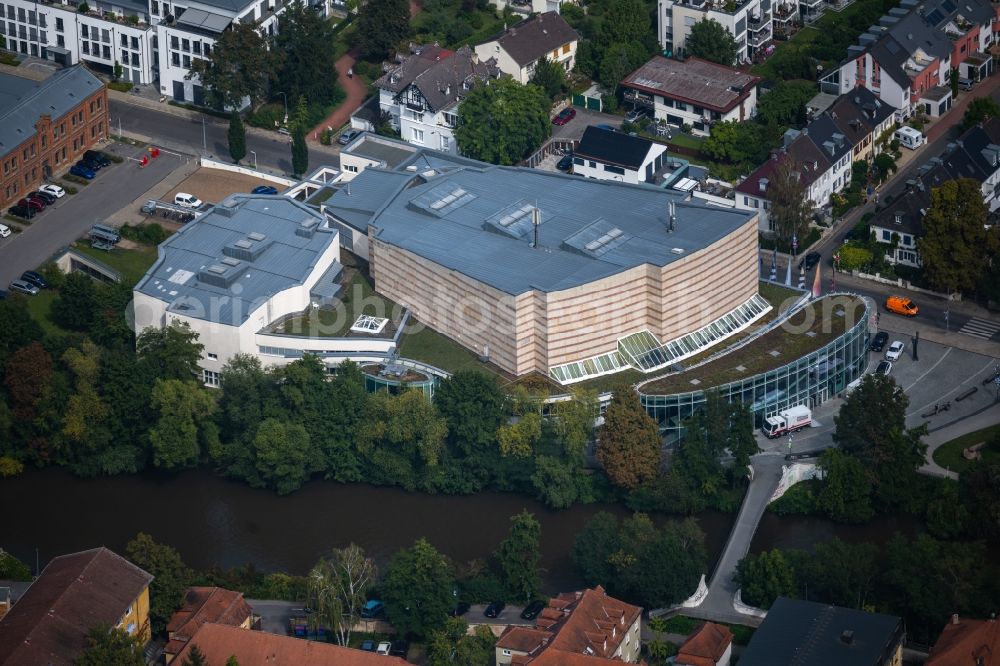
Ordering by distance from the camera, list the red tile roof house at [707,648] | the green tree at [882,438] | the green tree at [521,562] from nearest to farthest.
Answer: the red tile roof house at [707,648] → the green tree at [521,562] → the green tree at [882,438]

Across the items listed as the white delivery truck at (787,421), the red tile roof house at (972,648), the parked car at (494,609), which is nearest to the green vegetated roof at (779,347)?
the white delivery truck at (787,421)

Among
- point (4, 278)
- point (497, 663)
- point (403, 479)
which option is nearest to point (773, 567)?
point (497, 663)

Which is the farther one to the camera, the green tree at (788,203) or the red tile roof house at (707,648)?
the green tree at (788,203)

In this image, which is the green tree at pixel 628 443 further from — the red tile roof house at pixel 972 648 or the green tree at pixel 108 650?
the green tree at pixel 108 650

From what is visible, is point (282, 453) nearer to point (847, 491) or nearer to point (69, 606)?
point (69, 606)

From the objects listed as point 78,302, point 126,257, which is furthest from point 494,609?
point 126,257

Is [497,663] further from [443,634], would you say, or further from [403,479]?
[403,479]

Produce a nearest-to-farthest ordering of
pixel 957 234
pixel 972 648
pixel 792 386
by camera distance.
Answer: pixel 972 648, pixel 792 386, pixel 957 234
